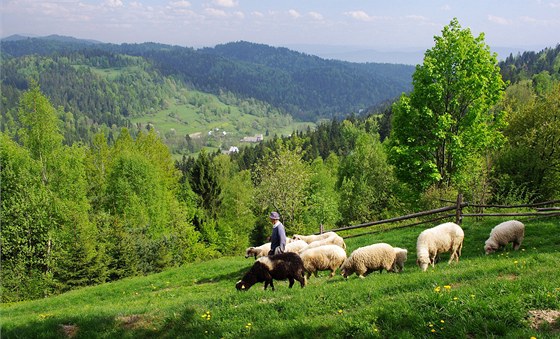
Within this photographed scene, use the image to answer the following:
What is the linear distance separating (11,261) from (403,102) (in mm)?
35864

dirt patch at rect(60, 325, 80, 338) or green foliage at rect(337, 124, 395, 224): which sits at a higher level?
dirt patch at rect(60, 325, 80, 338)

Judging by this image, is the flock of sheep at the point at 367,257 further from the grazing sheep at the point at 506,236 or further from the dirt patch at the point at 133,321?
the dirt patch at the point at 133,321

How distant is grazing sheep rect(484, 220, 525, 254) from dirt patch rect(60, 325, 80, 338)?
16890mm

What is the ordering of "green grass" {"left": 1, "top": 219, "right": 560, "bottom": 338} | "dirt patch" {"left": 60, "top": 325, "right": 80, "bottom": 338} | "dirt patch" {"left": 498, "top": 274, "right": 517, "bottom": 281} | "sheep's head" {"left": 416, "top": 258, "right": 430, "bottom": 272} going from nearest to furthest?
"green grass" {"left": 1, "top": 219, "right": 560, "bottom": 338}, "dirt patch" {"left": 498, "top": 274, "right": 517, "bottom": 281}, "dirt patch" {"left": 60, "top": 325, "right": 80, "bottom": 338}, "sheep's head" {"left": 416, "top": 258, "right": 430, "bottom": 272}

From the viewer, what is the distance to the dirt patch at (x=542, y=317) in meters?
7.79

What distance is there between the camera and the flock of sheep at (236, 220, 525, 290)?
1410cm

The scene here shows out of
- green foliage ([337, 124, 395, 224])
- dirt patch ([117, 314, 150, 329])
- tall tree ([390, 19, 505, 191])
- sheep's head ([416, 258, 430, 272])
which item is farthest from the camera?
green foliage ([337, 124, 395, 224])

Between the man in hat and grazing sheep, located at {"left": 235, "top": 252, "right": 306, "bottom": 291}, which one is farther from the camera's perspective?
the man in hat

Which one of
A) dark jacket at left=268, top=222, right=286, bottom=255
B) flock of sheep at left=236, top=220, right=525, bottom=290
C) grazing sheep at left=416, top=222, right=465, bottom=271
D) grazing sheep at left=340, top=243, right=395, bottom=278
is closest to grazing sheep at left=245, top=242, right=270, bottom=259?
flock of sheep at left=236, top=220, right=525, bottom=290

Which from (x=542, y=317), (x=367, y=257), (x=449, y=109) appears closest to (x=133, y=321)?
(x=367, y=257)

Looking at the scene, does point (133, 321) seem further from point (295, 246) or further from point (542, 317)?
point (542, 317)

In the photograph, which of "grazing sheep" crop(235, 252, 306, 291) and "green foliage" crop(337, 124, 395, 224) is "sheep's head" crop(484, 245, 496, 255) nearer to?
"grazing sheep" crop(235, 252, 306, 291)

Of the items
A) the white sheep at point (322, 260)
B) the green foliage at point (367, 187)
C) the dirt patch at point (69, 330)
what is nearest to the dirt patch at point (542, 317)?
the white sheep at point (322, 260)

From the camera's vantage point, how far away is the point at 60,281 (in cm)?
3191
